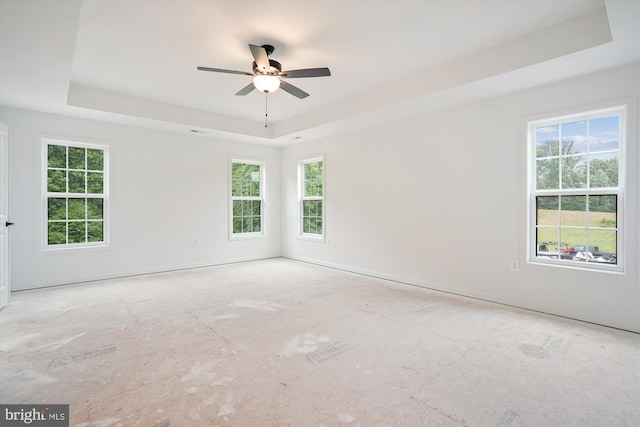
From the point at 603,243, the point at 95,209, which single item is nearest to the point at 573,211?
the point at 603,243

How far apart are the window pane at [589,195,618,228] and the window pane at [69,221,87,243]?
6.81m

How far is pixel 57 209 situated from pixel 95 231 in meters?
0.59

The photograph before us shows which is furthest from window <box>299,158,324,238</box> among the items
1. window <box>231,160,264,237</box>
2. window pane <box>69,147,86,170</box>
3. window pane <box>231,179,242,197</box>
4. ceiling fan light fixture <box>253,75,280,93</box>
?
window pane <box>69,147,86,170</box>

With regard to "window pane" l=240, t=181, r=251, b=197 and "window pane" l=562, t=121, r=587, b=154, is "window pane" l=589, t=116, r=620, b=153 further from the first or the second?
"window pane" l=240, t=181, r=251, b=197

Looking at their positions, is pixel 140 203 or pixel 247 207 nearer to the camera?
pixel 140 203

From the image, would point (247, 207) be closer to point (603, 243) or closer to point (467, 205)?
point (467, 205)

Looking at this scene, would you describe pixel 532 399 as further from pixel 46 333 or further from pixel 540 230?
pixel 46 333

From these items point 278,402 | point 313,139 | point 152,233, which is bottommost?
point 278,402

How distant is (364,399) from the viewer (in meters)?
1.98

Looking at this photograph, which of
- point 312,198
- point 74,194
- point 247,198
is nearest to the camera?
point 74,194

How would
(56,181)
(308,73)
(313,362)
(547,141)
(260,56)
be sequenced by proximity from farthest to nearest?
(56,181), (547,141), (308,73), (260,56), (313,362)

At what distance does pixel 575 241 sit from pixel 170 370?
4.14 metres

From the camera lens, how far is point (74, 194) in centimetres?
493

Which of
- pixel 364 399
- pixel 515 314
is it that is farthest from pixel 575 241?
pixel 364 399
